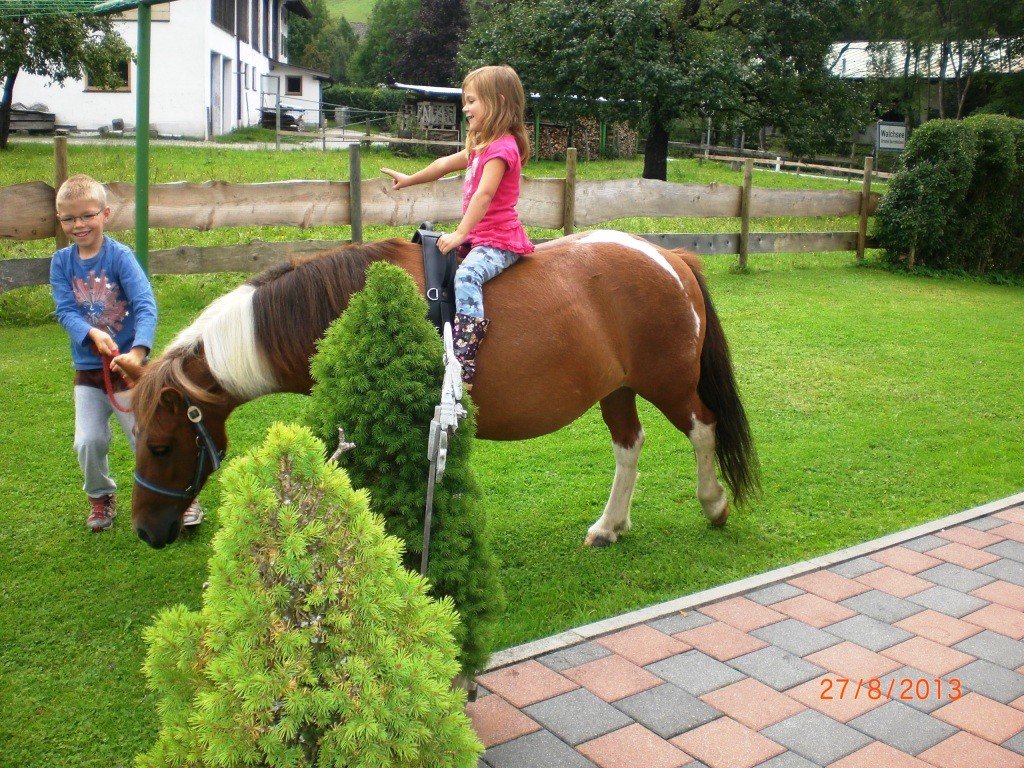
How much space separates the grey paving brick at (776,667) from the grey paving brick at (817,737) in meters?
0.22

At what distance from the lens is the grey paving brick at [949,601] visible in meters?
3.91

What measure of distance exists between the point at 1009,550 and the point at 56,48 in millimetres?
20689

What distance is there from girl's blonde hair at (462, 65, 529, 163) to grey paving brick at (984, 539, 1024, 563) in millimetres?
3110

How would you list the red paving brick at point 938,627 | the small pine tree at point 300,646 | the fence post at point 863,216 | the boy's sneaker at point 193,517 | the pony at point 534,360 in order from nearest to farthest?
the small pine tree at point 300,646, the pony at point 534,360, the red paving brick at point 938,627, the boy's sneaker at point 193,517, the fence post at point 863,216

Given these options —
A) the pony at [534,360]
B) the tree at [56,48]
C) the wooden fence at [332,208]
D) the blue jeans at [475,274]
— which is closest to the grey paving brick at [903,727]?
the pony at [534,360]

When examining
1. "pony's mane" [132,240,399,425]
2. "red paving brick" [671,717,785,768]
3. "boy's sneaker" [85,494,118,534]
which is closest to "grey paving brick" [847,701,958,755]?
"red paving brick" [671,717,785,768]

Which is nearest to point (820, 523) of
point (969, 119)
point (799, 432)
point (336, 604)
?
point (799, 432)

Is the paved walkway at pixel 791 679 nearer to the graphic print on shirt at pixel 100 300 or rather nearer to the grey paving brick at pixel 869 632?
the grey paving brick at pixel 869 632

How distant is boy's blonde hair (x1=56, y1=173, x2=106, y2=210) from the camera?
4.05 meters

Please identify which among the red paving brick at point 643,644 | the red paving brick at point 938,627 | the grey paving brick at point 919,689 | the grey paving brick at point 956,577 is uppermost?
the grey paving brick at point 956,577

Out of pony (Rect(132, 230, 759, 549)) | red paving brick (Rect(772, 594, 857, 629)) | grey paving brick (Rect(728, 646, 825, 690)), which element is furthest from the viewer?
red paving brick (Rect(772, 594, 857, 629))

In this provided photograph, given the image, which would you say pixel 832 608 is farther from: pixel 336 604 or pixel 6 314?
pixel 6 314

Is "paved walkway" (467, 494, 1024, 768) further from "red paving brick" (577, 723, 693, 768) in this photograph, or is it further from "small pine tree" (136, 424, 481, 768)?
"small pine tree" (136, 424, 481, 768)

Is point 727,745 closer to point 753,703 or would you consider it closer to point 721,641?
point 753,703
